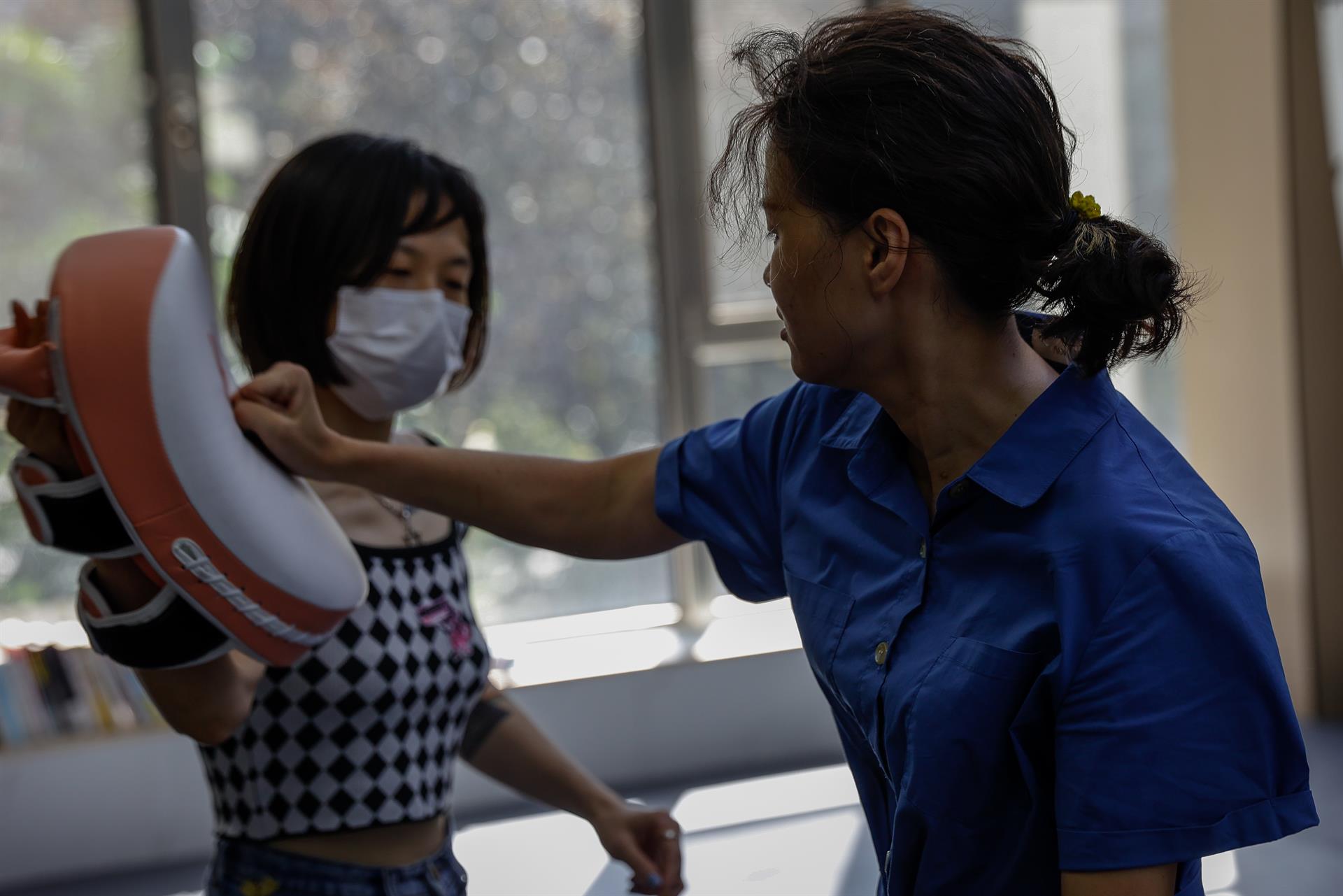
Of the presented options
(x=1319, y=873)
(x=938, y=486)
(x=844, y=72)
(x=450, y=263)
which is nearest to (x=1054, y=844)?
(x=938, y=486)

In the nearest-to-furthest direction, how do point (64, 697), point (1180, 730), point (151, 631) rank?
point (1180, 730) → point (151, 631) → point (64, 697)

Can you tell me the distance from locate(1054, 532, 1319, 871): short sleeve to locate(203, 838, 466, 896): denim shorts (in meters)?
0.73

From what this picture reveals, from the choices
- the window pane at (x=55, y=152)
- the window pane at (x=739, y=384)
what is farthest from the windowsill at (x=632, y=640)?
the window pane at (x=55, y=152)

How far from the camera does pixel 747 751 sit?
12.3ft

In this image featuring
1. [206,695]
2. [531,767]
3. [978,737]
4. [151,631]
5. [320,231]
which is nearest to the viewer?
[978,737]

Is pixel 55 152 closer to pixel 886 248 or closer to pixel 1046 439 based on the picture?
pixel 886 248

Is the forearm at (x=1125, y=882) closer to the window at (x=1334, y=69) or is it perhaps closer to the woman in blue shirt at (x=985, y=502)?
the woman in blue shirt at (x=985, y=502)

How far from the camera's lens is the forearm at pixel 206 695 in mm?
1168

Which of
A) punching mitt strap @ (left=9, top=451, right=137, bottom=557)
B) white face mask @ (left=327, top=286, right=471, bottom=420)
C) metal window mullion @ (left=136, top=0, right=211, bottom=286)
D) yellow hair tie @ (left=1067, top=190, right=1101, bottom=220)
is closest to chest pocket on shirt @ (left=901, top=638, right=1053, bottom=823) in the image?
yellow hair tie @ (left=1067, top=190, right=1101, bottom=220)

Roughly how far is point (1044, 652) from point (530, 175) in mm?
3238

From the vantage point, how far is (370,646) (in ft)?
4.32

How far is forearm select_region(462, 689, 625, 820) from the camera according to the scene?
1547 millimetres

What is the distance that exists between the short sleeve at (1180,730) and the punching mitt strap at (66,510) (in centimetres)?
82

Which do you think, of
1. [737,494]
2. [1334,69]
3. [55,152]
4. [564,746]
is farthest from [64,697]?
[1334,69]
